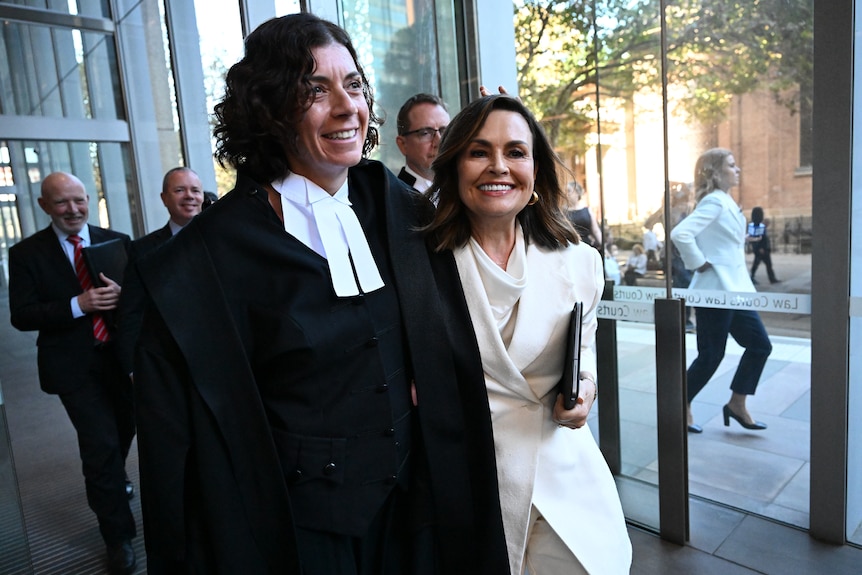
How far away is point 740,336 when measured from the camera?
109 inches

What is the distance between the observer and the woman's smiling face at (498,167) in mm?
1313

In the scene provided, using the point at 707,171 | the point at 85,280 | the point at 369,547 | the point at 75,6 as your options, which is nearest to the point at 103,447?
the point at 85,280

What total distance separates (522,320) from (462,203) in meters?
0.32

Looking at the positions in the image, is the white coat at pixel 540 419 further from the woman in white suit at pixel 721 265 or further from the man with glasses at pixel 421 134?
the woman in white suit at pixel 721 265

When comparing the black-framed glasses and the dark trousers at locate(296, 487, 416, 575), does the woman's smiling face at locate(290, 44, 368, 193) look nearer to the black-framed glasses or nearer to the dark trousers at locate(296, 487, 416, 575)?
the dark trousers at locate(296, 487, 416, 575)

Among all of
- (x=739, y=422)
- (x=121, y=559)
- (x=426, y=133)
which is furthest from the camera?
(x=739, y=422)

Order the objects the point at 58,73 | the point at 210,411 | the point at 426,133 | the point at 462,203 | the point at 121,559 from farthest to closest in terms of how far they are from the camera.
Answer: the point at 58,73 → the point at 121,559 → the point at 426,133 → the point at 462,203 → the point at 210,411

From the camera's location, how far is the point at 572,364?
130 centimetres

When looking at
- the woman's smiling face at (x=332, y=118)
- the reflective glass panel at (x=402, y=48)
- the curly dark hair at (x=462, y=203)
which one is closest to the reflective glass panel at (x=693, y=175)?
the reflective glass panel at (x=402, y=48)

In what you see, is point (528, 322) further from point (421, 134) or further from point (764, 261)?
point (764, 261)

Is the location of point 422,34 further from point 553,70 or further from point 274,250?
point 274,250

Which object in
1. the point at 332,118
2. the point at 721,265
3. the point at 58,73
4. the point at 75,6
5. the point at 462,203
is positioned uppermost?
the point at 75,6

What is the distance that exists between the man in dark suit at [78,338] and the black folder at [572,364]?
2.27 metres

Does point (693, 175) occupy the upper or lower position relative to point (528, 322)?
upper
